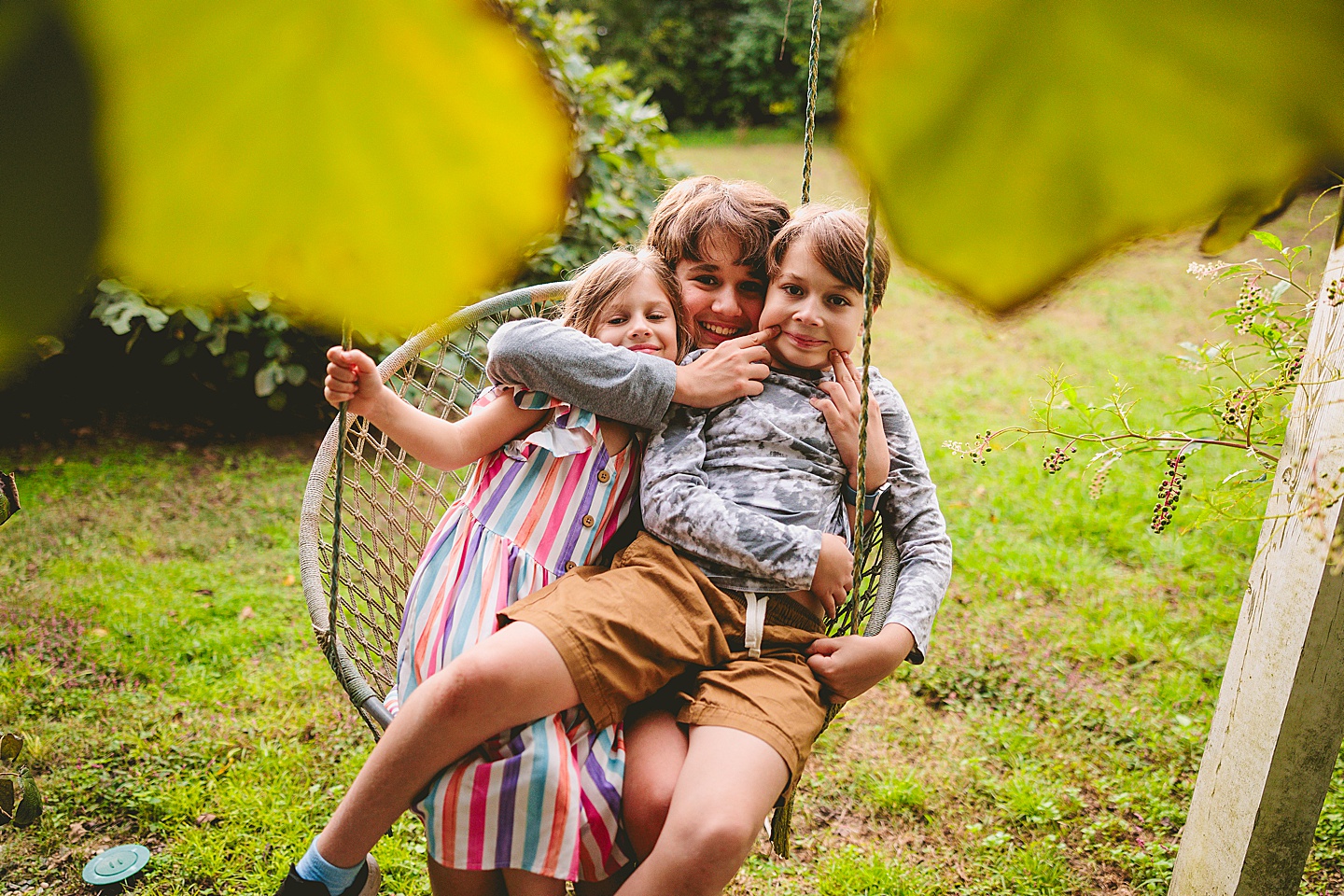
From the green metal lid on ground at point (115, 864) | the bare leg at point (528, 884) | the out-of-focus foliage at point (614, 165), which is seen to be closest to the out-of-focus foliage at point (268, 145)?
the bare leg at point (528, 884)

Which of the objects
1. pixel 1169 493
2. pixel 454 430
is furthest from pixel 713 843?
pixel 1169 493

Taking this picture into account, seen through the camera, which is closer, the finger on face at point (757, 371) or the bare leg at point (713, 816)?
the bare leg at point (713, 816)

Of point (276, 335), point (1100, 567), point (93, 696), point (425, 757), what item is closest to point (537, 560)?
point (425, 757)

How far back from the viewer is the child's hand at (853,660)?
116cm

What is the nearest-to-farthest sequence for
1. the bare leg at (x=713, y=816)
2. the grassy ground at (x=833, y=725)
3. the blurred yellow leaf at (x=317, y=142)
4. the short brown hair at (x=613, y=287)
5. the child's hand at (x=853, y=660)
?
1. the blurred yellow leaf at (x=317, y=142)
2. the bare leg at (x=713, y=816)
3. the child's hand at (x=853, y=660)
4. the short brown hair at (x=613, y=287)
5. the grassy ground at (x=833, y=725)

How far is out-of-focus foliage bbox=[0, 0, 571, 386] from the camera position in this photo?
0.10m

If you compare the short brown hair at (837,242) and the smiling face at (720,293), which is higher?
the short brown hair at (837,242)

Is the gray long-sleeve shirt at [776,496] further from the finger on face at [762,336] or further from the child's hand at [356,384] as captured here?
the child's hand at [356,384]

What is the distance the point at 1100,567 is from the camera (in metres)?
2.44

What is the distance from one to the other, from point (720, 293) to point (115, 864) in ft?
4.17

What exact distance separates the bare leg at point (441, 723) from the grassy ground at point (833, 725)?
0.48 meters

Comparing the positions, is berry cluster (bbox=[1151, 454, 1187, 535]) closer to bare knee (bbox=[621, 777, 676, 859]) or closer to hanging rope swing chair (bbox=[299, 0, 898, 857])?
hanging rope swing chair (bbox=[299, 0, 898, 857])

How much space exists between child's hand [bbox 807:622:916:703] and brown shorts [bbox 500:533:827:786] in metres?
0.02

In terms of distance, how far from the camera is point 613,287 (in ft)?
4.49
